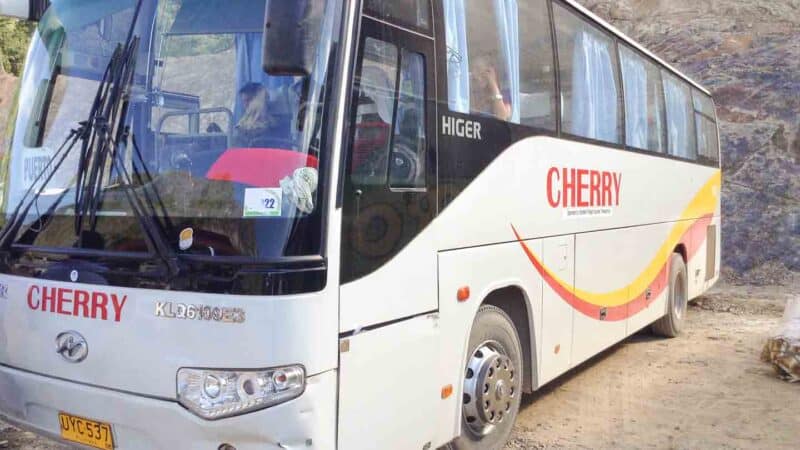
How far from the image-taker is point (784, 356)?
720 centimetres

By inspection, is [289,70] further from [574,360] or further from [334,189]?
[574,360]

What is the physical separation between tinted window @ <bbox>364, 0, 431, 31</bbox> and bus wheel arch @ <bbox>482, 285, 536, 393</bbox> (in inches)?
82.3

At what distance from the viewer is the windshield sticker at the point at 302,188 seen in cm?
322

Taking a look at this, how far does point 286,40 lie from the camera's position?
3.05 meters

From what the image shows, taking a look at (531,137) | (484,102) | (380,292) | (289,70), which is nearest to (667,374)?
(531,137)

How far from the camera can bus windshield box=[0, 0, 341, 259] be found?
10.7ft

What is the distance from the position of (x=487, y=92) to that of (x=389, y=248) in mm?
1623

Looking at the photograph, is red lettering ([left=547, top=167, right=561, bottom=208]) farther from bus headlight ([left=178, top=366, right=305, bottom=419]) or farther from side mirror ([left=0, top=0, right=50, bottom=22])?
side mirror ([left=0, top=0, right=50, bottom=22])

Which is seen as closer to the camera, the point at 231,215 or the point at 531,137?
the point at 231,215

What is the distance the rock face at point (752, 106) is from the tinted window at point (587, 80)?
343 inches

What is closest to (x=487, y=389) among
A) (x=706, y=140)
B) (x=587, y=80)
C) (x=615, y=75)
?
(x=587, y=80)

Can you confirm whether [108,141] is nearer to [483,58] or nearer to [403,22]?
[403,22]

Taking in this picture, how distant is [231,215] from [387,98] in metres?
1.08

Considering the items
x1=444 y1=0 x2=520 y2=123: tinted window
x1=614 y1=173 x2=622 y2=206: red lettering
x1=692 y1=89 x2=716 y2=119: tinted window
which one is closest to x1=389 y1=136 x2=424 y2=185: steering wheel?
x1=444 y1=0 x2=520 y2=123: tinted window
